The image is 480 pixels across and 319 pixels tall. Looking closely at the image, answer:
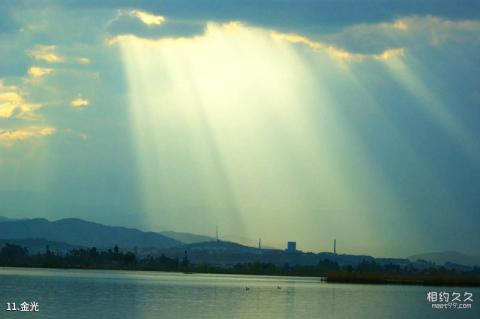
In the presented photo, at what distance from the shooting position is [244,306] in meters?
86.8

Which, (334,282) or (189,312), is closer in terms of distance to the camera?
(189,312)

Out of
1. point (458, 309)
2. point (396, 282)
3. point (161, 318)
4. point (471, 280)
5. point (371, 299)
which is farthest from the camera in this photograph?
point (396, 282)

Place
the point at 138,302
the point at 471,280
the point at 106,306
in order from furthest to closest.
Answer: the point at 471,280
the point at 138,302
the point at 106,306

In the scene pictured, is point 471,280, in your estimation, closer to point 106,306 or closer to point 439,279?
point 439,279

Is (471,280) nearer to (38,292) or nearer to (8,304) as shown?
(38,292)

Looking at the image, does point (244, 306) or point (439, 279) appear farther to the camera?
point (439, 279)

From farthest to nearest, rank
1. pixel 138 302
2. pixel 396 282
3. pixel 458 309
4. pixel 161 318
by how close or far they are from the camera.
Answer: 1. pixel 396 282
2. pixel 458 309
3. pixel 138 302
4. pixel 161 318

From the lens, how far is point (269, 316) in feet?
245

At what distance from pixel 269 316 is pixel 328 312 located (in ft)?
29.2

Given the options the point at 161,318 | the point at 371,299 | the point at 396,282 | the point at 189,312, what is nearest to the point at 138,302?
the point at 189,312

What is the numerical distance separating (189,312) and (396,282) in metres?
115

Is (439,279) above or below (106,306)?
above

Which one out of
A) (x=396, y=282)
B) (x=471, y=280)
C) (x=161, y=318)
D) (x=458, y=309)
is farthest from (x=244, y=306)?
(x=396, y=282)

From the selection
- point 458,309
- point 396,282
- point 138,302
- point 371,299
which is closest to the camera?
point 138,302
